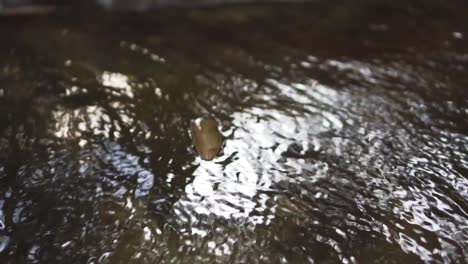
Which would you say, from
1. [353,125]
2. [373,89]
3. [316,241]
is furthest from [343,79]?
[316,241]

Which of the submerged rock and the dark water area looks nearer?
the dark water area

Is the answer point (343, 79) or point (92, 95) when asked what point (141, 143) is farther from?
point (343, 79)

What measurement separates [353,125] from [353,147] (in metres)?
0.14

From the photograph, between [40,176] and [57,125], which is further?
[57,125]

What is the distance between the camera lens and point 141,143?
81.6 inches

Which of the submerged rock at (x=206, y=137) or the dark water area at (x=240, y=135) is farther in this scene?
the submerged rock at (x=206, y=137)

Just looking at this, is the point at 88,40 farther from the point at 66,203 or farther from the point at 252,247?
the point at 252,247

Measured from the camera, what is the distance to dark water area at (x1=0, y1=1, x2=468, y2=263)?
169cm

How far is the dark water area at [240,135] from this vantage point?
1.69 meters

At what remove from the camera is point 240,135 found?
2.10m

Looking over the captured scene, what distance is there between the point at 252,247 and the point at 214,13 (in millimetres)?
1676

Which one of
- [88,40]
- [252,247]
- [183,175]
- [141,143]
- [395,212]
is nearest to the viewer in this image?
[252,247]

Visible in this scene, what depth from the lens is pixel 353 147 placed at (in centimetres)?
203

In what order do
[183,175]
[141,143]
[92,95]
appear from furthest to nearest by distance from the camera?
[92,95], [141,143], [183,175]
